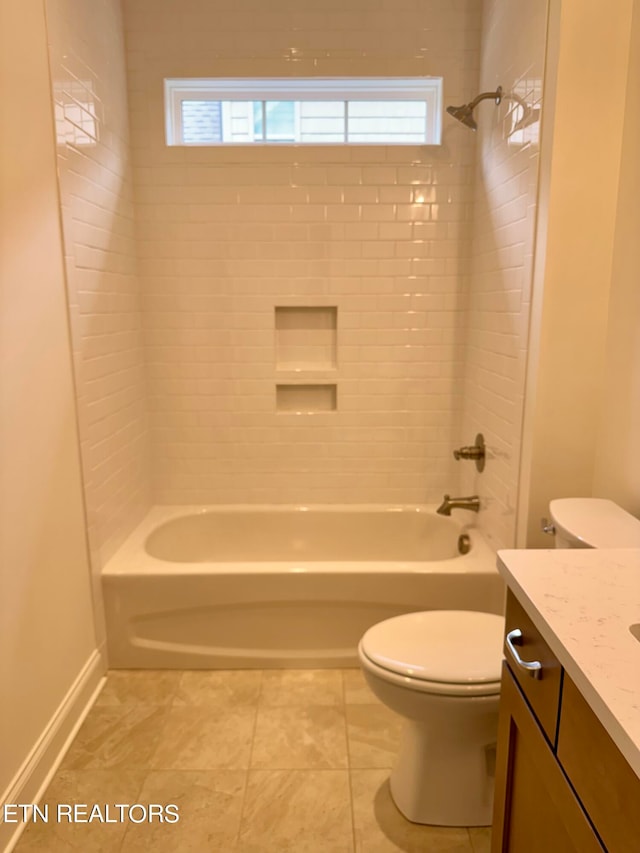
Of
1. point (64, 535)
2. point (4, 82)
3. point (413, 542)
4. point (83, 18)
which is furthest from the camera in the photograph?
point (413, 542)

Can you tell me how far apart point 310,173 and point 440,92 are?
0.66m

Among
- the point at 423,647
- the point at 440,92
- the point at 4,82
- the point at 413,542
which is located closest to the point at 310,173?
the point at 440,92

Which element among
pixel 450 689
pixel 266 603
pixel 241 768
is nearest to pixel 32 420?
pixel 266 603

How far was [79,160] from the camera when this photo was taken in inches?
80.4

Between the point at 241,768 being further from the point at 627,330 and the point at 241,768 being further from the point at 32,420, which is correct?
the point at 627,330

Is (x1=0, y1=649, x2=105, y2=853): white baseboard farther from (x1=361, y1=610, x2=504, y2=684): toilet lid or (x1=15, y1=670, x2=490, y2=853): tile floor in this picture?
(x1=361, y1=610, x2=504, y2=684): toilet lid

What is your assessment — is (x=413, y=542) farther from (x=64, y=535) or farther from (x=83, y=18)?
(x=83, y=18)

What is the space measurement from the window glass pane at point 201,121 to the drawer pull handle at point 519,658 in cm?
247

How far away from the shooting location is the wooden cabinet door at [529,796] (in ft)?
2.88

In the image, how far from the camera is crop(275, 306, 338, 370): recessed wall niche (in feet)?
9.21

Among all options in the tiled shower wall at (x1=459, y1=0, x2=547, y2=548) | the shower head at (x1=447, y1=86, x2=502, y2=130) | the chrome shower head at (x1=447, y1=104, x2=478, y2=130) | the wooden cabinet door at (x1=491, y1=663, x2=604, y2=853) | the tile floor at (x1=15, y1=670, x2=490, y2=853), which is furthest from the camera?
the chrome shower head at (x1=447, y1=104, x2=478, y2=130)

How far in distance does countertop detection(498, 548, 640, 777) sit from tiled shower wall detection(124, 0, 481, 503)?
1690 millimetres

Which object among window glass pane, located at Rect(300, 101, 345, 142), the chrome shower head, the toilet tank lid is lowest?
the toilet tank lid

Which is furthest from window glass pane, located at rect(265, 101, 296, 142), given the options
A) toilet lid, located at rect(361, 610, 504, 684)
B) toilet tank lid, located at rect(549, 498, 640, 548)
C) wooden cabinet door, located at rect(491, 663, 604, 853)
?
wooden cabinet door, located at rect(491, 663, 604, 853)
